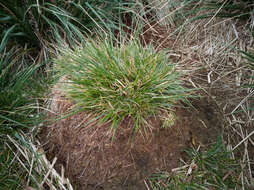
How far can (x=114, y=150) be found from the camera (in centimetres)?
136

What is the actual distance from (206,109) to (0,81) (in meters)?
1.40

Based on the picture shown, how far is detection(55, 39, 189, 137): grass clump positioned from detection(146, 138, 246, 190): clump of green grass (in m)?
0.34

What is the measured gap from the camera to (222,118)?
154 cm

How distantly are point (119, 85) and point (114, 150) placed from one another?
1.28ft

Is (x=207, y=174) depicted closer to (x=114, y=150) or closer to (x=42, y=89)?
(x=114, y=150)

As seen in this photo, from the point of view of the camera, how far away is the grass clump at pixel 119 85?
1.26 m

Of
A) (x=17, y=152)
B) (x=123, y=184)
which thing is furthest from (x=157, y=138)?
(x=17, y=152)

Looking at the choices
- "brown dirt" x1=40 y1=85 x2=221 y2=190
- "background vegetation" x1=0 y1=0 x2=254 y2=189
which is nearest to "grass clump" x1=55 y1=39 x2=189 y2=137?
"brown dirt" x1=40 y1=85 x2=221 y2=190

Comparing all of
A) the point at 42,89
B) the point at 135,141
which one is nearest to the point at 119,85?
the point at 135,141

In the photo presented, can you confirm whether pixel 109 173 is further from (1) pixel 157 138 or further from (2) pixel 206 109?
(2) pixel 206 109

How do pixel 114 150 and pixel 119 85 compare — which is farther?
pixel 114 150

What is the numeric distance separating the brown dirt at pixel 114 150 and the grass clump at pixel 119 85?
0.09 metres

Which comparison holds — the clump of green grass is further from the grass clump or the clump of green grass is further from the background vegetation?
the grass clump

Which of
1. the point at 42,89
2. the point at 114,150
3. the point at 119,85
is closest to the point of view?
the point at 119,85
